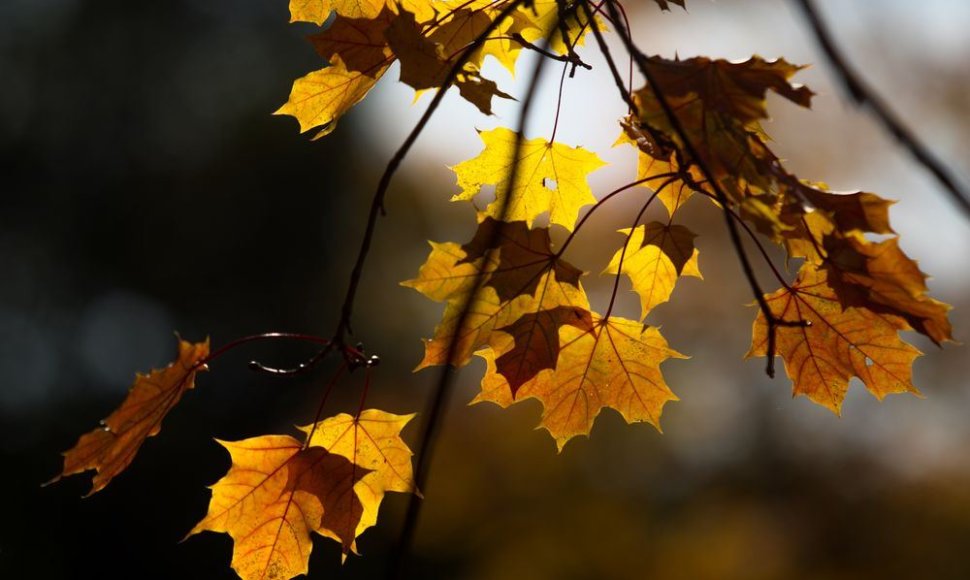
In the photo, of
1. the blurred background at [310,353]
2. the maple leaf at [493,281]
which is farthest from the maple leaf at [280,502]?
the blurred background at [310,353]

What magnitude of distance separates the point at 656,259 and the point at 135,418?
0.75m

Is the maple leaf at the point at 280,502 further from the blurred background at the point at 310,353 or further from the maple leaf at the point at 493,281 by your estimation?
the blurred background at the point at 310,353

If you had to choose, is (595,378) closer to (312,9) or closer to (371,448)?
(371,448)

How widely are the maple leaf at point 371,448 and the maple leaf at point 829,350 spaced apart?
502 mm

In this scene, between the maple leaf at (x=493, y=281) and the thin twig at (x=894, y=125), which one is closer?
the thin twig at (x=894, y=125)

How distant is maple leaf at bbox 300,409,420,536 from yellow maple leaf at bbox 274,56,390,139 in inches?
15.7

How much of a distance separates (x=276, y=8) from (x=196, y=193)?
2.91m

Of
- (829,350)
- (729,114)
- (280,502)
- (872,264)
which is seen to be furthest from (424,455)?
(829,350)

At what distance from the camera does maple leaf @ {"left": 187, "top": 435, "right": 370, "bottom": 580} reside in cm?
117

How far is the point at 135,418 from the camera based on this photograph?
118 centimetres

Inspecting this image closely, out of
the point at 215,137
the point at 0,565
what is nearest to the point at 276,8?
the point at 215,137

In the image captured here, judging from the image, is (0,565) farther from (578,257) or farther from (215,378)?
(578,257)

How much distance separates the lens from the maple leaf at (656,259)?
48.2 inches

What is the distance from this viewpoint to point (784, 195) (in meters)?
0.92
